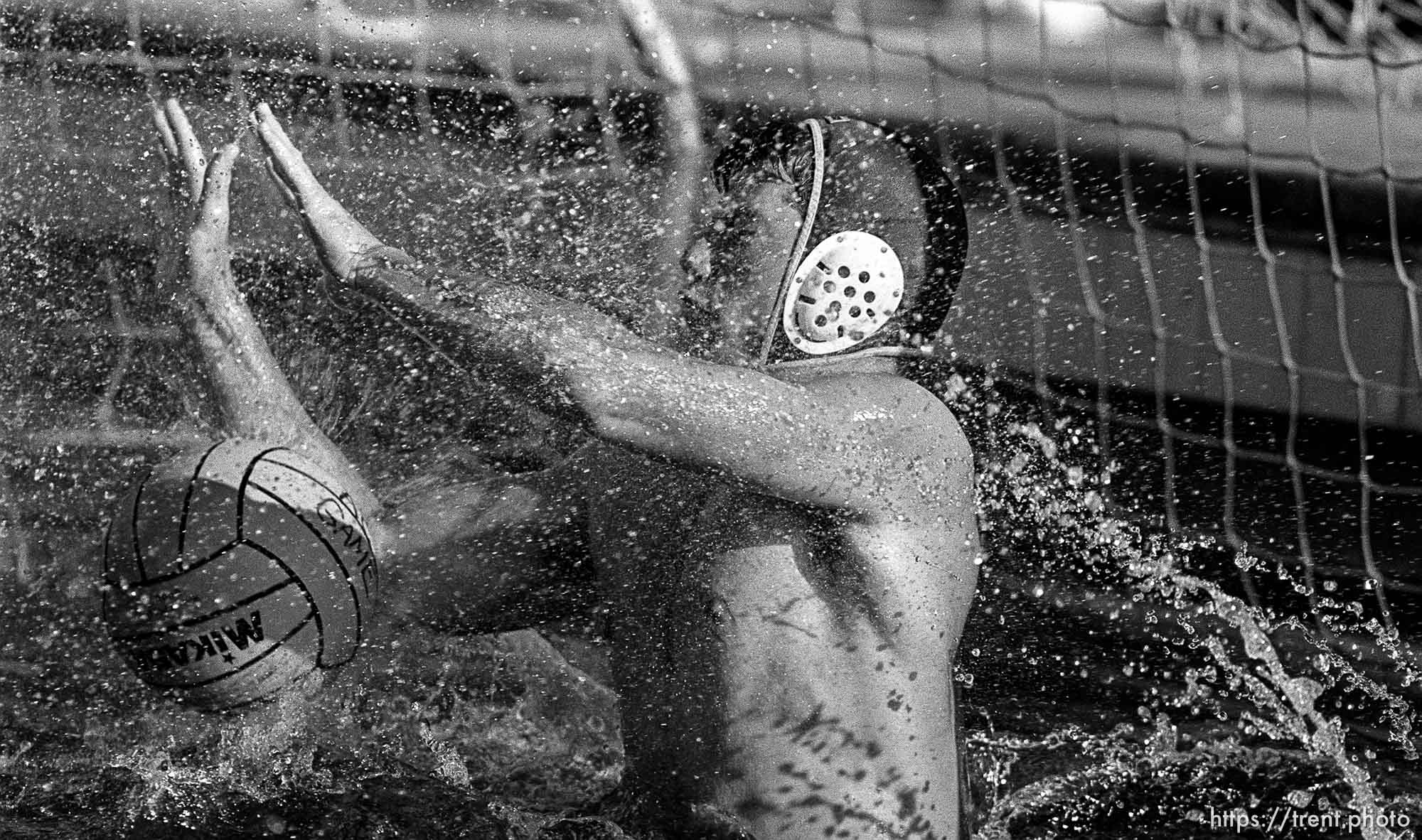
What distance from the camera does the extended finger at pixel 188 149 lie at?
2.46 meters

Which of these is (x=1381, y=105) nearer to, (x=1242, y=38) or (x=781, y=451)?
(x=1242, y=38)

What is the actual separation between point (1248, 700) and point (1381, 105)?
5.23 feet

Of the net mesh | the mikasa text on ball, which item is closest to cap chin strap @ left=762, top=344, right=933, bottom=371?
the mikasa text on ball

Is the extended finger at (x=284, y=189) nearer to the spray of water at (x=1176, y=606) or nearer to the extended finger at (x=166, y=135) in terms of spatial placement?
the extended finger at (x=166, y=135)

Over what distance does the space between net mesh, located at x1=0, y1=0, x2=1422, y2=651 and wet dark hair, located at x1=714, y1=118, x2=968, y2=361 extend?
1099 mm

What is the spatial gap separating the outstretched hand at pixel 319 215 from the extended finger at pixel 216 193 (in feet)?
0.77

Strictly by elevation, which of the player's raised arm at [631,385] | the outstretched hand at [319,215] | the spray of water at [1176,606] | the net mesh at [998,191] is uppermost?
the outstretched hand at [319,215]

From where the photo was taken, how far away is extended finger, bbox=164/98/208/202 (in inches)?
97.0

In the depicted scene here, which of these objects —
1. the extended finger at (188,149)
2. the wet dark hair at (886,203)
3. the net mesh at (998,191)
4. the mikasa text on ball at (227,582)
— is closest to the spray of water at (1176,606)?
the net mesh at (998,191)

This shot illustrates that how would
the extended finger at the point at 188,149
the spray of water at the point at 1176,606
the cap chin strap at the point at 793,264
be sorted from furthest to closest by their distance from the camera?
the spray of water at the point at 1176,606 → the extended finger at the point at 188,149 → the cap chin strap at the point at 793,264

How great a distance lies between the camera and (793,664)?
2176 millimetres

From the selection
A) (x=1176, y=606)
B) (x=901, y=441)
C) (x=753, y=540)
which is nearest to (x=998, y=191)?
(x=1176, y=606)

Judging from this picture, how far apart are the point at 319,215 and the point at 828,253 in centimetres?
80

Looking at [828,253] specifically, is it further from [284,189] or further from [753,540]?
[284,189]
